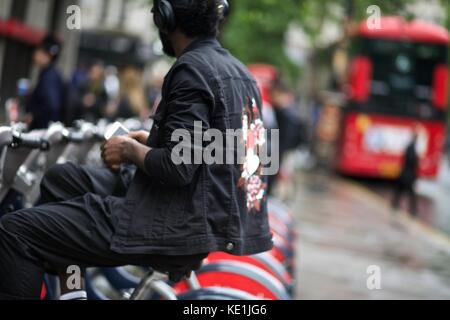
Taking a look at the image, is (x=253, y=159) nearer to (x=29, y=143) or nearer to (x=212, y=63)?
(x=212, y=63)

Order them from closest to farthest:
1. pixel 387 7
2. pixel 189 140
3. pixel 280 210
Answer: pixel 189 140 < pixel 280 210 < pixel 387 7

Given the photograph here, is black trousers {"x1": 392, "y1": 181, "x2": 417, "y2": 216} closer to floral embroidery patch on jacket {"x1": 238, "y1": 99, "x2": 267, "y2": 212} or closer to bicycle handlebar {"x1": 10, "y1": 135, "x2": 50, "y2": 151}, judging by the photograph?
floral embroidery patch on jacket {"x1": 238, "y1": 99, "x2": 267, "y2": 212}

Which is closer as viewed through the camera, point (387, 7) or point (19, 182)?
point (19, 182)

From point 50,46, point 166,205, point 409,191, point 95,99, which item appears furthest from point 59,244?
point 409,191

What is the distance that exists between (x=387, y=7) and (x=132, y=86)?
4385mm

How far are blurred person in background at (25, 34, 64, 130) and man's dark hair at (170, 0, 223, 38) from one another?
484 cm

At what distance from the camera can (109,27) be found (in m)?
42.8

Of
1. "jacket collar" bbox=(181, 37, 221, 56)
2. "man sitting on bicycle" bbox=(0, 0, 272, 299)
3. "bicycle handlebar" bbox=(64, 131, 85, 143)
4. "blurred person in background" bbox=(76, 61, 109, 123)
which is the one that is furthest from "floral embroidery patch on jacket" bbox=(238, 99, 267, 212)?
"blurred person in background" bbox=(76, 61, 109, 123)

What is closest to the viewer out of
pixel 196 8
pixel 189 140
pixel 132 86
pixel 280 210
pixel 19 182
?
pixel 189 140

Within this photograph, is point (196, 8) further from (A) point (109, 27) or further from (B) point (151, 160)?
(A) point (109, 27)

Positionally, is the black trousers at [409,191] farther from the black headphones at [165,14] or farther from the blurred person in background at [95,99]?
the black headphones at [165,14]

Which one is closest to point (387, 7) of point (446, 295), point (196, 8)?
point (446, 295)

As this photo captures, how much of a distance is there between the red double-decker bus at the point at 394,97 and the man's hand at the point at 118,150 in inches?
774

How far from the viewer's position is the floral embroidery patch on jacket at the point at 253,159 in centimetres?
312
